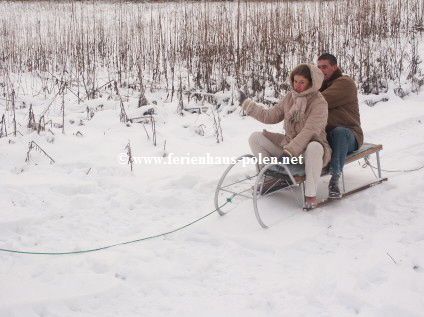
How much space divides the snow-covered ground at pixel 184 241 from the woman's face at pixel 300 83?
0.94 m

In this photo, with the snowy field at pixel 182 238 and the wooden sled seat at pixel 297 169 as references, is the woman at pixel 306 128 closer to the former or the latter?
the wooden sled seat at pixel 297 169

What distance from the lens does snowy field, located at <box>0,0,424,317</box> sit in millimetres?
2543

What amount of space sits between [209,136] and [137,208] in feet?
6.25

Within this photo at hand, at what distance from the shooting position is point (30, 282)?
2.73m

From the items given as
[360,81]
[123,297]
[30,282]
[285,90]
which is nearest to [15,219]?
[30,282]

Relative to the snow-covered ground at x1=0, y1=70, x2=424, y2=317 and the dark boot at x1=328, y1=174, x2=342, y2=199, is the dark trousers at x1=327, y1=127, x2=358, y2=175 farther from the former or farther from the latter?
the snow-covered ground at x1=0, y1=70, x2=424, y2=317

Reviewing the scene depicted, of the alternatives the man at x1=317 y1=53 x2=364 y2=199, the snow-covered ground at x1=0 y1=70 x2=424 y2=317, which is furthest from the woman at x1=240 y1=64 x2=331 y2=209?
the snow-covered ground at x1=0 y1=70 x2=424 y2=317

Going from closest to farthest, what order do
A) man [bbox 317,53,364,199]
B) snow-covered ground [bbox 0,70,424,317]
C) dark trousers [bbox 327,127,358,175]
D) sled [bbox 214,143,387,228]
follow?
snow-covered ground [bbox 0,70,424,317] < sled [bbox 214,143,387,228] < dark trousers [bbox 327,127,358,175] < man [bbox 317,53,364,199]

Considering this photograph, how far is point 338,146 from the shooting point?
365 centimetres

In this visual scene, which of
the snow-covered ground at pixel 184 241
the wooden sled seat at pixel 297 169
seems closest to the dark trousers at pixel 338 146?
the wooden sled seat at pixel 297 169

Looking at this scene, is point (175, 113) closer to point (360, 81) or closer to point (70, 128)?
point (70, 128)

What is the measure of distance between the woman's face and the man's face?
1.64 ft

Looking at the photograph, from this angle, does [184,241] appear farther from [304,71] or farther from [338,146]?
[304,71]

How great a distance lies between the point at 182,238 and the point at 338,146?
4.65 feet
